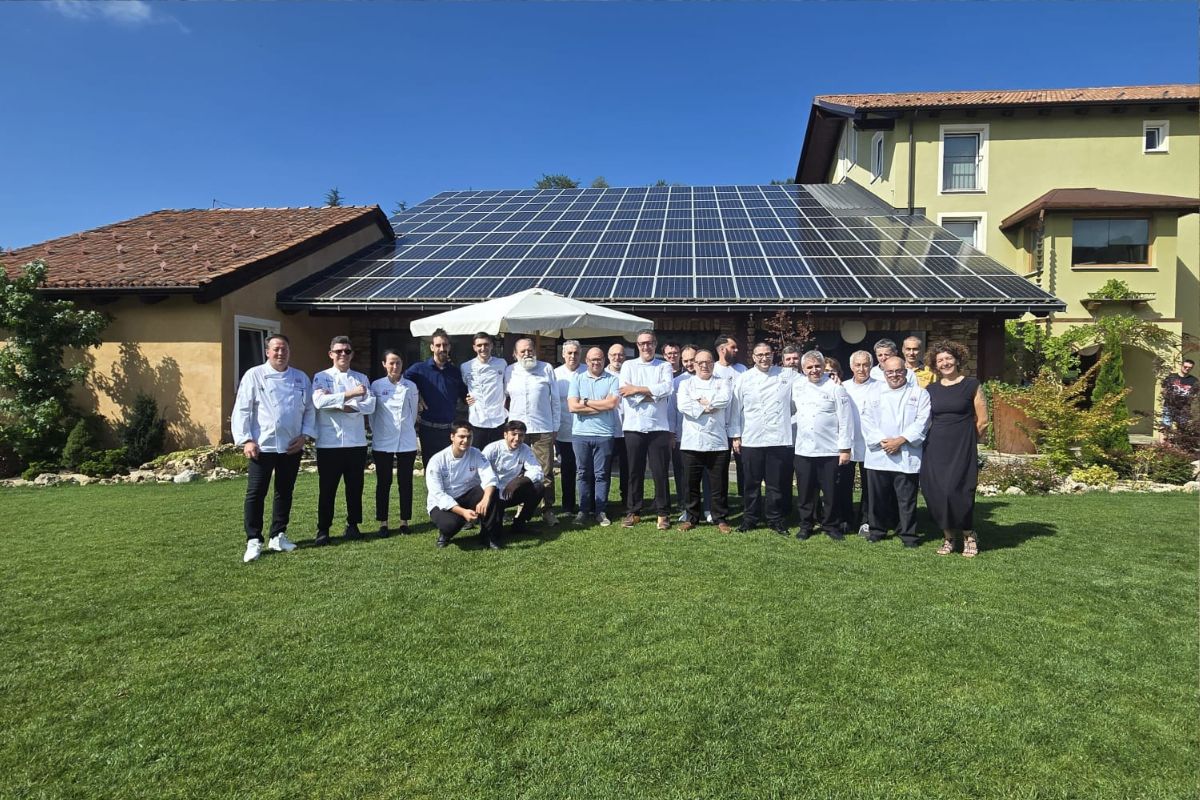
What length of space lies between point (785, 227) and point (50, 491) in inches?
577

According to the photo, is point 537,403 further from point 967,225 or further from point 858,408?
point 967,225

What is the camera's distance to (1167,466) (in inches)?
361

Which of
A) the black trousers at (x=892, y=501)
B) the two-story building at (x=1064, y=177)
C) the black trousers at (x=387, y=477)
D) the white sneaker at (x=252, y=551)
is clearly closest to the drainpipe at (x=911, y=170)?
the two-story building at (x=1064, y=177)

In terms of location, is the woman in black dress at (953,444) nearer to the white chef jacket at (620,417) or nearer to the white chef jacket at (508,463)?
the white chef jacket at (620,417)

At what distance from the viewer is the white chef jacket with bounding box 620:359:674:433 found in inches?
249

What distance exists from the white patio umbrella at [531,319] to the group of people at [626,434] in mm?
648

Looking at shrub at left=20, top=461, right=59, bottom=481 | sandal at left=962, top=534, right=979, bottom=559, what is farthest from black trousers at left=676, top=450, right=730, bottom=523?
shrub at left=20, top=461, right=59, bottom=481

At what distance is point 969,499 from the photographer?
5434 mm

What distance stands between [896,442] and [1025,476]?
4551mm

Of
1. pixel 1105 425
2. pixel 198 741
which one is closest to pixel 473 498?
pixel 198 741

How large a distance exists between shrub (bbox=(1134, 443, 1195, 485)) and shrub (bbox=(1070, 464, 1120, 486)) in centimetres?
70

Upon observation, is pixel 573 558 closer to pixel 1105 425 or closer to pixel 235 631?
pixel 235 631

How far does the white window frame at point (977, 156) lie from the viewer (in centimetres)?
1734

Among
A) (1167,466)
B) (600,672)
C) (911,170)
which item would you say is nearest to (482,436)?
(600,672)
